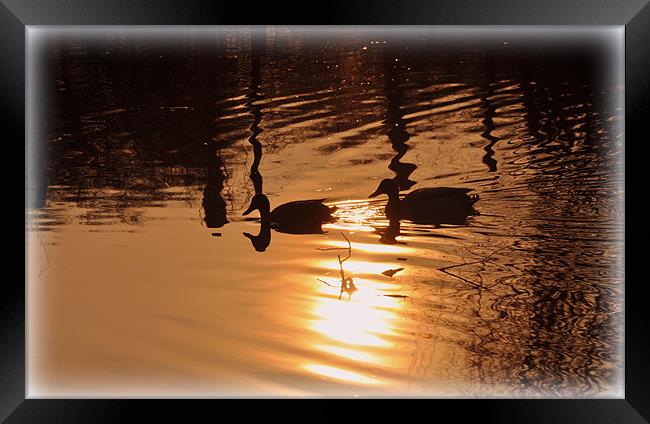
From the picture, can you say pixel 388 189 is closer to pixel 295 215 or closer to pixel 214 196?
pixel 295 215

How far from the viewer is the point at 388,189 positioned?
1.84 meters

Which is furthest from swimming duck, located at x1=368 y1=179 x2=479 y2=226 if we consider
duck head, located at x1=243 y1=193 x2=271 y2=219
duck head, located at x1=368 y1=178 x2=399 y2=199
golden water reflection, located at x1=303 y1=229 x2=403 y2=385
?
duck head, located at x1=243 y1=193 x2=271 y2=219

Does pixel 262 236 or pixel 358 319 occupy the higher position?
pixel 262 236

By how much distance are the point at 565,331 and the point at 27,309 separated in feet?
5.64

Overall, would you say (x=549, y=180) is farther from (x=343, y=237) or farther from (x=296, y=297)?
(x=296, y=297)

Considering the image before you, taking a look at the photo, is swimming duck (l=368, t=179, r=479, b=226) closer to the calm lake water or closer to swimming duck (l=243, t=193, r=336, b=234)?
the calm lake water

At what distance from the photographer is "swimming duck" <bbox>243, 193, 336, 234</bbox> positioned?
1.84 metres

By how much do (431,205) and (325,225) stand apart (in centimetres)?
34

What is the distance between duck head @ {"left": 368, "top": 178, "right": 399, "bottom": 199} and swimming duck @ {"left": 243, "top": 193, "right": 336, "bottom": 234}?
15 cm

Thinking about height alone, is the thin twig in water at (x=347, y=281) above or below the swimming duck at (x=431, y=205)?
below
